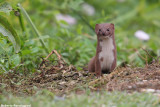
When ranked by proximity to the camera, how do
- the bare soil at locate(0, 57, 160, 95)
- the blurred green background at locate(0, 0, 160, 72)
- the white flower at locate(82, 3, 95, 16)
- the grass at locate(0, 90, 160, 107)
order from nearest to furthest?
the grass at locate(0, 90, 160, 107) < the bare soil at locate(0, 57, 160, 95) < the blurred green background at locate(0, 0, 160, 72) < the white flower at locate(82, 3, 95, 16)

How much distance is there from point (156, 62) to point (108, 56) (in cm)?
76

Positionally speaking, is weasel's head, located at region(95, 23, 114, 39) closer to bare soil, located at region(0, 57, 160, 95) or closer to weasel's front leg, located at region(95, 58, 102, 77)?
weasel's front leg, located at region(95, 58, 102, 77)

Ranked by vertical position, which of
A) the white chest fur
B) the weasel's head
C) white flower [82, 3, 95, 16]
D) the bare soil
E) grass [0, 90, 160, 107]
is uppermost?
white flower [82, 3, 95, 16]

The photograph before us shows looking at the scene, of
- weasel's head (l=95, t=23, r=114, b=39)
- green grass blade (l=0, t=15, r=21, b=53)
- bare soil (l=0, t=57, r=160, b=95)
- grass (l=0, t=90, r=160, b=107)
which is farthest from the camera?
weasel's head (l=95, t=23, r=114, b=39)

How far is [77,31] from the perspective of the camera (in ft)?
21.5

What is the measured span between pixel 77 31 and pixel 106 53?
217 centimetres

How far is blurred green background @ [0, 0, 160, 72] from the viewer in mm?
4908

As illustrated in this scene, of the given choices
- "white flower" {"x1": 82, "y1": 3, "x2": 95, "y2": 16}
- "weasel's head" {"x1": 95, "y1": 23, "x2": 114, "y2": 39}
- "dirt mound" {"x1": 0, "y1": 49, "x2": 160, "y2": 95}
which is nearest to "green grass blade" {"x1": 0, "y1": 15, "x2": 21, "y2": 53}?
"dirt mound" {"x1": 0, "y1": 49, "x2": 160, "y2": 95}

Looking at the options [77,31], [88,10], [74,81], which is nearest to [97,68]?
[74,81]

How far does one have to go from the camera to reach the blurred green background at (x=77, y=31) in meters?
4.91

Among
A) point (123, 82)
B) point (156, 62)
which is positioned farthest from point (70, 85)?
point (156, 62)

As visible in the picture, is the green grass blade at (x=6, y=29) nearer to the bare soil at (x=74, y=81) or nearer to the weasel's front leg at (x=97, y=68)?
the bare soil at (x=74, y=81)

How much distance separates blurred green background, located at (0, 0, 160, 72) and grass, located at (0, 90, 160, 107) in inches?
Answer: 49.3

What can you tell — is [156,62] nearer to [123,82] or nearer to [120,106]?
[123,82]
